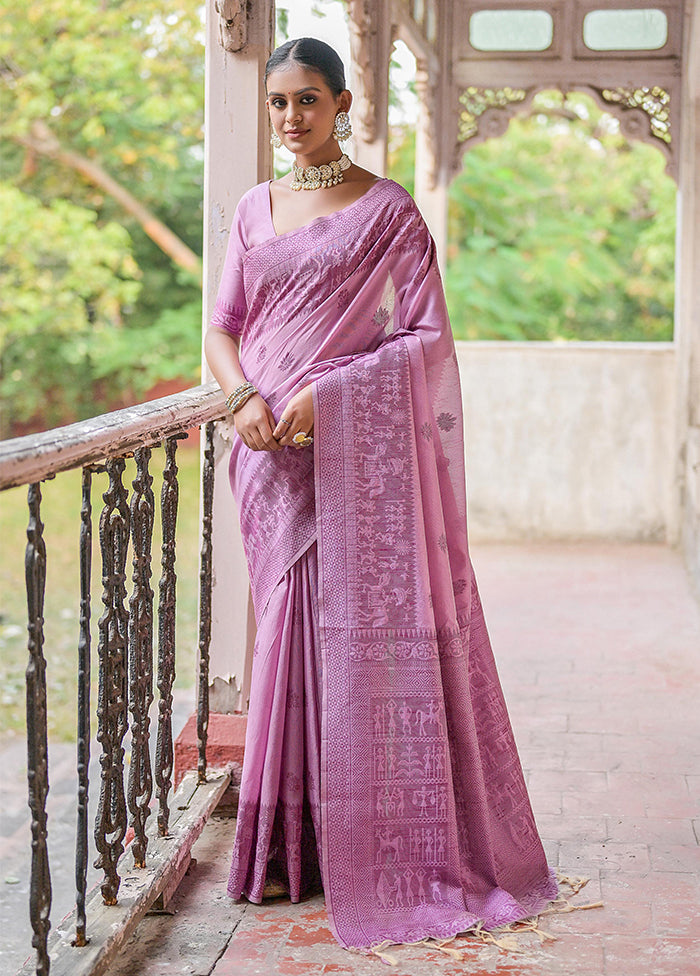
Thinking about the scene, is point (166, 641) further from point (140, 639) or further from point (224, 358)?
point (224, 358)

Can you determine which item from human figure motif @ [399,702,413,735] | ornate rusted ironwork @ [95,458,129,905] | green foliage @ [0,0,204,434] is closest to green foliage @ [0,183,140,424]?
green foliage @ [0,0,204,434]

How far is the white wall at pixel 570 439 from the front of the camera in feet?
24.4

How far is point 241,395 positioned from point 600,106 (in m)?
5.49

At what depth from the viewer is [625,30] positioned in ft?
23.3

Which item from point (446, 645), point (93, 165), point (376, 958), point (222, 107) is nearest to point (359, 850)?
point (376, 958)

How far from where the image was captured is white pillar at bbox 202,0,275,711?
117 inches

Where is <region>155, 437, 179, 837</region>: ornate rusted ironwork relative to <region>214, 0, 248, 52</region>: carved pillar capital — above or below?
below

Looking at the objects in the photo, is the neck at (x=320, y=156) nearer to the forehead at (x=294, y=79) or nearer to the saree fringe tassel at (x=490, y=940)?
the forehead at (x=294, y=79)

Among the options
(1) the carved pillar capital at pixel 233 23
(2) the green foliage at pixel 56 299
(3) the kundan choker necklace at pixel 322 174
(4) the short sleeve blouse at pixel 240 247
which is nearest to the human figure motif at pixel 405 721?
(4) the short sleeve blouse at pixel 240 247

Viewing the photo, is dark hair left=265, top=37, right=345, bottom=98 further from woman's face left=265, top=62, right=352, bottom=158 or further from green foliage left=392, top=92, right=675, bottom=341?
green foliage left=392, top=92, right=675, bottom=341

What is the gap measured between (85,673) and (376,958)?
80 centimetres

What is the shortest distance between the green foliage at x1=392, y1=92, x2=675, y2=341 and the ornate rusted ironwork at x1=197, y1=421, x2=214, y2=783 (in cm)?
1185

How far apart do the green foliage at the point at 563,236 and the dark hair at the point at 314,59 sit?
40.1ft

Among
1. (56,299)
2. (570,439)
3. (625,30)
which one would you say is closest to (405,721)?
(570,439)
